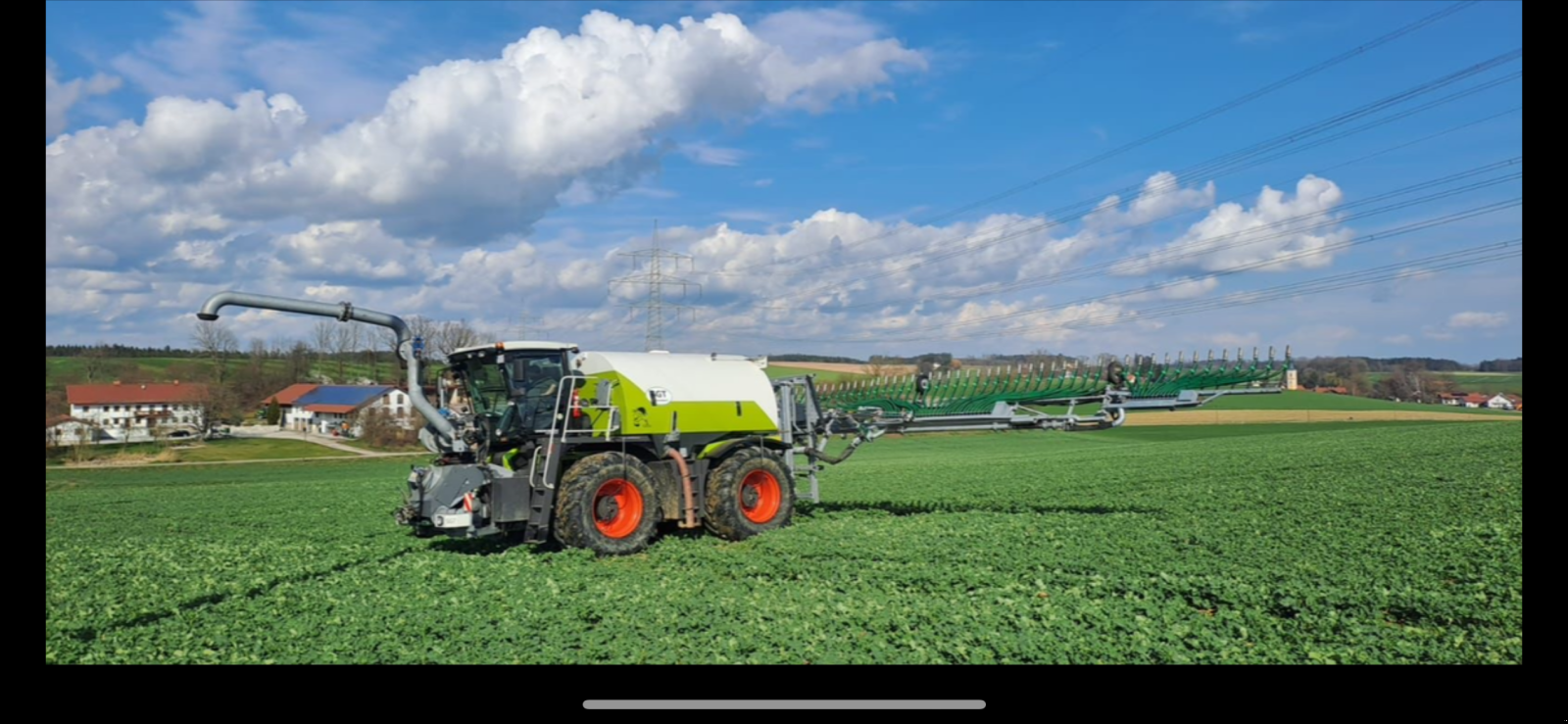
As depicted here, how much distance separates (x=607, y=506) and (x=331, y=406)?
2492 centimetres

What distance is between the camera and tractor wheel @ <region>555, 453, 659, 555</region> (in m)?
10.4

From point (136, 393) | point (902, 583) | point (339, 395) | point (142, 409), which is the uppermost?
point (136, 393)

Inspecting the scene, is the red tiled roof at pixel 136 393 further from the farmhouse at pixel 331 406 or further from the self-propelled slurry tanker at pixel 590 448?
the self-propelled slurry tanker at pixel 590 448

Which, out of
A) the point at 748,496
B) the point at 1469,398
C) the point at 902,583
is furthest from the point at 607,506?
the point at 1469,398

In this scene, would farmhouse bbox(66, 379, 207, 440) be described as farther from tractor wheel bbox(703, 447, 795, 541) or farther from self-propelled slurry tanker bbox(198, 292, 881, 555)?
tractor wheel bbox(703, 447, 795, 541)

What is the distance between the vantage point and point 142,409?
23906 mm

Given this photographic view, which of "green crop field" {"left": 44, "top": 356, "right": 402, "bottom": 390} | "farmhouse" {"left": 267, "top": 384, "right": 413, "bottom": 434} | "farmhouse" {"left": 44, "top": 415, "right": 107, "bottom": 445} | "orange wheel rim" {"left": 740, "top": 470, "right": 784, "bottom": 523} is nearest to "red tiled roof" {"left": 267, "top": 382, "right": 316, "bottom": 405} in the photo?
"farmhouse" {"left": 267, "top": 384, "right": 413, "bottom": 434}

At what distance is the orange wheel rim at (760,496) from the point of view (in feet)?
39.9

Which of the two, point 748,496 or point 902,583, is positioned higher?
point 748,496

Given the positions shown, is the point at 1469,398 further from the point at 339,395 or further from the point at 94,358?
the point at 339,395

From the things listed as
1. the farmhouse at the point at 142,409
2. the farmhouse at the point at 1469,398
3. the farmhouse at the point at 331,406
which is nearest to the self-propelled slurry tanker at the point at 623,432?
the farmhouse at the point at 1469,398
